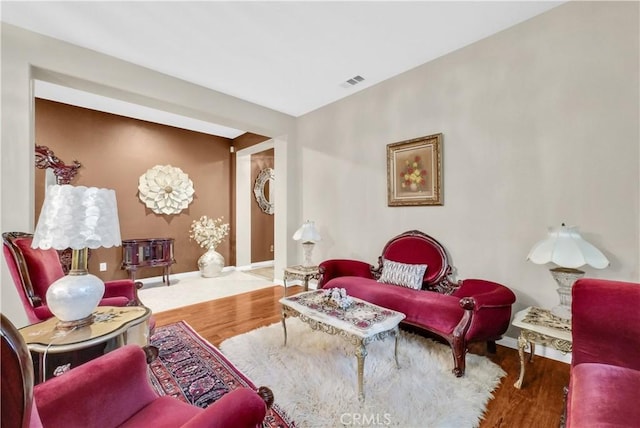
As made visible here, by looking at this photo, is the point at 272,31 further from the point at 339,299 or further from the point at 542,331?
the point at 542,331

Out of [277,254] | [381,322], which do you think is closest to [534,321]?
[381,322]

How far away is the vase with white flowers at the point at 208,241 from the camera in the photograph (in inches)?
210

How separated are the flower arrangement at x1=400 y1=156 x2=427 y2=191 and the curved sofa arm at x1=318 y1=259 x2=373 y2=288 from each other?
1.15 m

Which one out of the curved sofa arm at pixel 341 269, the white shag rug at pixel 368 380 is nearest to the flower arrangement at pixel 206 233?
the curved sofa arm at pixel 341 269

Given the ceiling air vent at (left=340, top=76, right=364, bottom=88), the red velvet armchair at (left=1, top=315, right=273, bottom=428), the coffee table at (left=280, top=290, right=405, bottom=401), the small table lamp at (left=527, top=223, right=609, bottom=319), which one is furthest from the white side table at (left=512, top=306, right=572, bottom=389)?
the ceiling air vent at (left=340, top=76, right=364, bottom=88)

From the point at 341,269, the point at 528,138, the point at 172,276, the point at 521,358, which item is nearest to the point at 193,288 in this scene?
the point at 172,276

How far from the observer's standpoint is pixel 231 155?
6.08 metres

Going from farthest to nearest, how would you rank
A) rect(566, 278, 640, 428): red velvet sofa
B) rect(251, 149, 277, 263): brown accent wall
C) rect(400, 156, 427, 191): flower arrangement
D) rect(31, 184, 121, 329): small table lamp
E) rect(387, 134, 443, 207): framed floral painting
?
rect(251, 149, 277, 263): brown accent wall < rect(400, 156, 427, 191): flower arrangement < rect(387, 134, 443, 207): framed floral painting < rect(31, 184, 121, 329): small table lamp < rect(566, 278, 640, 428): red velvet sofa

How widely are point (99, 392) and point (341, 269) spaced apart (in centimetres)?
283

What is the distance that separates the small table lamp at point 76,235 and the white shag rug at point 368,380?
121 centimetres

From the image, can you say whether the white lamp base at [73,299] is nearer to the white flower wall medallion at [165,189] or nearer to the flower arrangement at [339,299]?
the flower arrangement at [339,299]

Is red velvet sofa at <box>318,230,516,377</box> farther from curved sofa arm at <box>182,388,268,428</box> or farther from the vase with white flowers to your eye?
the vase with white flowers

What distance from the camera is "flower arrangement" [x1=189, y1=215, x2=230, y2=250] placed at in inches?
213

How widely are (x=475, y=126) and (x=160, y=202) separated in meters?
5.07
